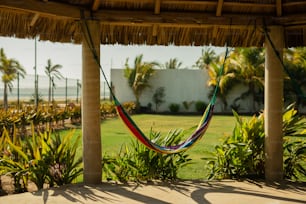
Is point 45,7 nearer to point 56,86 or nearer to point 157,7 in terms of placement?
point 157,7

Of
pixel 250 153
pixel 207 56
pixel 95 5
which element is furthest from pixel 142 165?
pixel 207 56

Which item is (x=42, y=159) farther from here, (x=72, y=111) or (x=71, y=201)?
(x=72, y=111)

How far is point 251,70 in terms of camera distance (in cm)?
1917

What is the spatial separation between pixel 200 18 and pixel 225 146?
164 centimetres

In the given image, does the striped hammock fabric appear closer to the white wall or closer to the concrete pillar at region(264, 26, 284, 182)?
the concrete pillar at region(264, 26, 284, 182)

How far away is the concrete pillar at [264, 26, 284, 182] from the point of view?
439 centimetres

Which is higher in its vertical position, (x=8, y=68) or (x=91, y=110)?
(x=8, y=68)

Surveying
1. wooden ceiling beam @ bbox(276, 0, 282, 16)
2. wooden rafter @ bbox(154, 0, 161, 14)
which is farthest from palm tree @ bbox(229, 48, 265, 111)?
wooden rafter @ bbox(154, 0, 161, 14)

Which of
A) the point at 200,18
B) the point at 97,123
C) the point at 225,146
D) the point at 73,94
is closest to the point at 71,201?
the point at 97,123

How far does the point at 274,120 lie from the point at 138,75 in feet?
53.4

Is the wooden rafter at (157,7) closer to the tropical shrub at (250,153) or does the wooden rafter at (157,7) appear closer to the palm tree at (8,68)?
the tropical shrub at (250,153)

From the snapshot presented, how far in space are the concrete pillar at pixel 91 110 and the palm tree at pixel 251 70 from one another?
52.2ft

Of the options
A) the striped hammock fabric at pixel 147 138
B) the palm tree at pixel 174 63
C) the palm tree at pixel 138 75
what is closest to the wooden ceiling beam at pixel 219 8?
the striped hammock fabric at pixel 147 138

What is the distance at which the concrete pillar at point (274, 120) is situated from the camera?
173 inches
